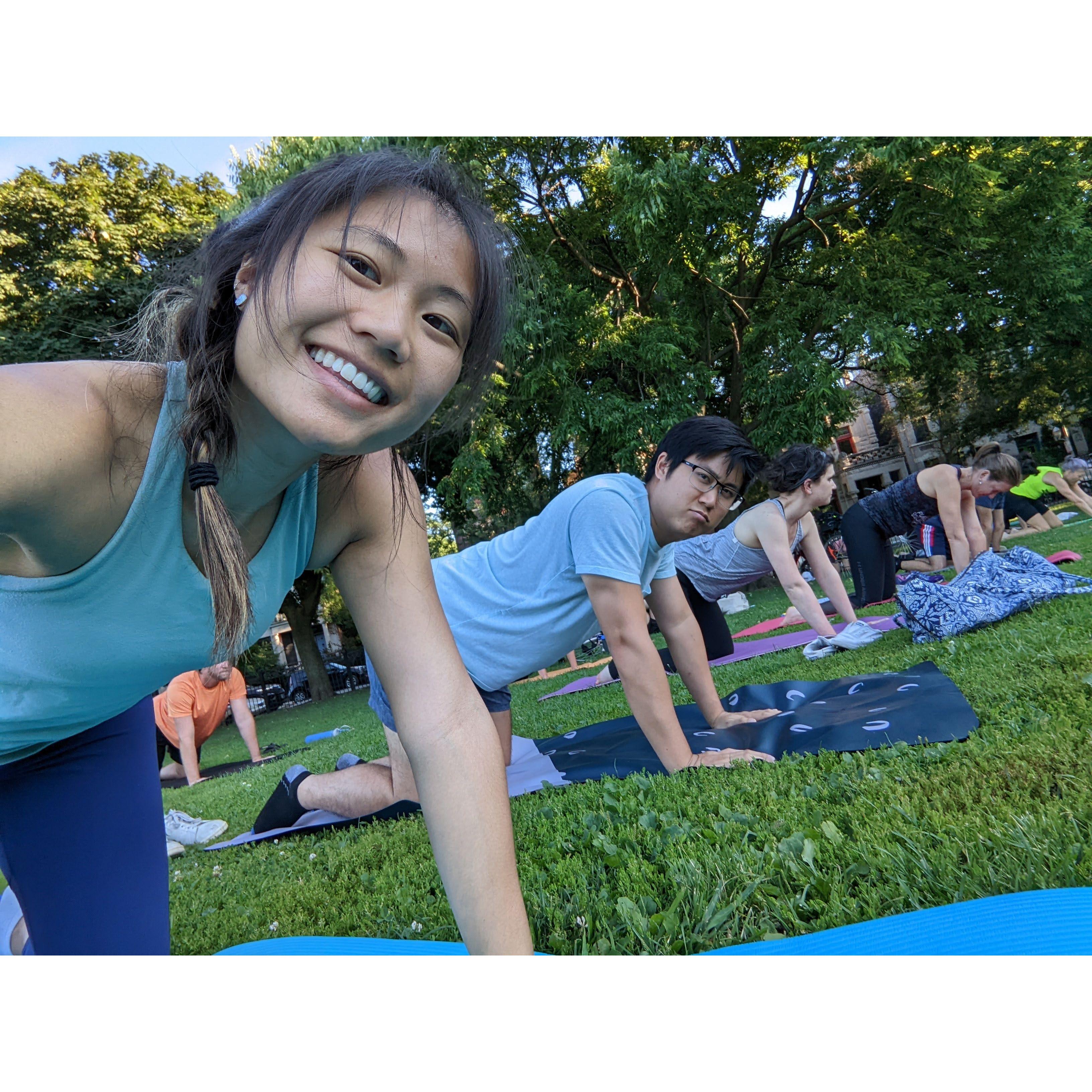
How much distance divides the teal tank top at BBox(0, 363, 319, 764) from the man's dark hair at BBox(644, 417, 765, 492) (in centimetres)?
216

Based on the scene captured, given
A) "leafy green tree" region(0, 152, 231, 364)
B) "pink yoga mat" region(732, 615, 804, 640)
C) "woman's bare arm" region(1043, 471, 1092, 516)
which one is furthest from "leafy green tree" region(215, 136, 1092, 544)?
"pink yoga mat" region(732, 615, 804, 640)

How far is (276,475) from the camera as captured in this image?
136 cm

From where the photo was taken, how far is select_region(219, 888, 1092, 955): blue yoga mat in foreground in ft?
4.50

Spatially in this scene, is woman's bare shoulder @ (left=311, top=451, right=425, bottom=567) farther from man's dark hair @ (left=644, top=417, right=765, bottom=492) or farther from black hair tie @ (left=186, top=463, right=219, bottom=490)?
man's dark hair @ (left=644, top=417, right=765, bottom=492)

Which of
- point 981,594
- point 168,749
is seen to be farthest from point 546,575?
point 168,749

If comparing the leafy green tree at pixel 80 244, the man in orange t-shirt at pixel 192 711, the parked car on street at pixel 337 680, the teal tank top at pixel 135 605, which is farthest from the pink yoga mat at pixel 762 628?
the parked car on street at pixel 337 680

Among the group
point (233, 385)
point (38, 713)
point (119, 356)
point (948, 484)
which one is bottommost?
point (948, 484)

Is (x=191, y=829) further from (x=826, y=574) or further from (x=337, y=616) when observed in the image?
(x=337, y=616)

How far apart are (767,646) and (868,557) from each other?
5.53 feet

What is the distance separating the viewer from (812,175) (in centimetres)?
1442

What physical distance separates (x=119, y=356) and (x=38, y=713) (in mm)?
737

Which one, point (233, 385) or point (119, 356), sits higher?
point (119, 356)

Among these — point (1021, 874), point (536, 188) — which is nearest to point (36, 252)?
point (536, 188)
